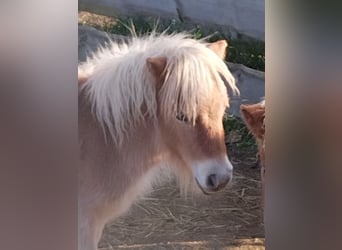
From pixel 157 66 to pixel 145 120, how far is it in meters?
0.16

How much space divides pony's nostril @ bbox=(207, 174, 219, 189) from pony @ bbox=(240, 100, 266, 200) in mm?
167

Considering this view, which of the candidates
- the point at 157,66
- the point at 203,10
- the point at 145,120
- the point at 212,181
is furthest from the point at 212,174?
the point at 203,10

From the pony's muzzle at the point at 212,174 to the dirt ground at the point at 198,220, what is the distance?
0.03 metres

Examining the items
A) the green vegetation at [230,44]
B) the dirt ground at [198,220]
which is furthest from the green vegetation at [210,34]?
the dirt ground at [198,220]

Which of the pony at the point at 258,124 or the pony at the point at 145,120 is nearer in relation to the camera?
the pony at the point at 145,120

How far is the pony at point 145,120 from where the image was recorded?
6.19ft

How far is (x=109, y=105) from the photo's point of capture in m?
1.88

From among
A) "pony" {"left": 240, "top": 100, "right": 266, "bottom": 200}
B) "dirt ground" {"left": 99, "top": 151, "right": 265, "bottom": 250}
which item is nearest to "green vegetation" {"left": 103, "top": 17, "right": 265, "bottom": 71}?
"pony" {"left": 240, "top": 100, "right": 266, "bottom": 200}

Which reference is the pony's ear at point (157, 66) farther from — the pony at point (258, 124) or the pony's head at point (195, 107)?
the pony at point (258, 124)

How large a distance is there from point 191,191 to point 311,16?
65 centimetres

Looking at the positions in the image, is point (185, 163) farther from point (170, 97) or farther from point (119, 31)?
point (119, 31)

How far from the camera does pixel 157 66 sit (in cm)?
188

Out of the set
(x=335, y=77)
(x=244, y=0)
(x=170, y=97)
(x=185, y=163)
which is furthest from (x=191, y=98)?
(x=335, y=77)

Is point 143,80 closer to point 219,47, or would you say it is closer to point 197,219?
point 219,47
